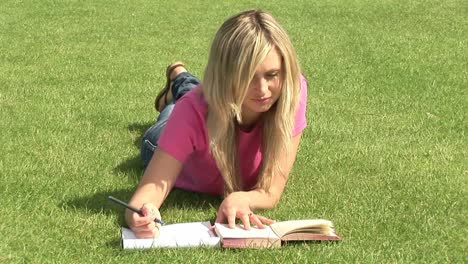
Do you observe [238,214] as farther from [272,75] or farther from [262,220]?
[272,75]

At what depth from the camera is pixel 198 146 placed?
13.8 feet

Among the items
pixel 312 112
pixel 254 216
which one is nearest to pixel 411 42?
pixel 312 112

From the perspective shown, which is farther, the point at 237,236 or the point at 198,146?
the point at 198,146

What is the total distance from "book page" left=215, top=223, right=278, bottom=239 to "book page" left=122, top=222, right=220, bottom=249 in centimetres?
4

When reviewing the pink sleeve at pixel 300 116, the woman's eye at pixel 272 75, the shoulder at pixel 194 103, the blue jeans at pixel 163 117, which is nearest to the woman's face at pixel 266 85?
the woman's eye at pixel 272 75

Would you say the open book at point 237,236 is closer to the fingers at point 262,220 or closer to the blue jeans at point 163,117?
the fingers at point 262,220

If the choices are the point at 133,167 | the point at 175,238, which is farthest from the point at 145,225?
the point at 133,167

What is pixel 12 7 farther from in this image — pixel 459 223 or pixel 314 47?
pixel 459 223

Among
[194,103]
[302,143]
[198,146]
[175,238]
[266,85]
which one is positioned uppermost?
[266,85]

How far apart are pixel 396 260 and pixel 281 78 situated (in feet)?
3.42

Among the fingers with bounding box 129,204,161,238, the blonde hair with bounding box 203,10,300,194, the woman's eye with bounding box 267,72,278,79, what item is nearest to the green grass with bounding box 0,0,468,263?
the fingers with bounding box 129,204,161,238

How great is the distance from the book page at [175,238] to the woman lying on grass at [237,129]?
0.16ft

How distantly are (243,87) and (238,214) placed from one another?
0.61 metres

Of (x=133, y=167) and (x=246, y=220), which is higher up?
(x=246, y=220)
